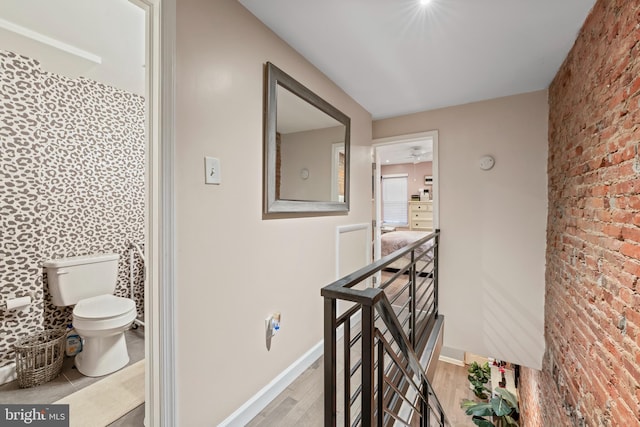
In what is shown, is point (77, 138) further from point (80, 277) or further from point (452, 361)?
point (452, 361)

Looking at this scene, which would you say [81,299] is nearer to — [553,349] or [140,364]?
[140,364]

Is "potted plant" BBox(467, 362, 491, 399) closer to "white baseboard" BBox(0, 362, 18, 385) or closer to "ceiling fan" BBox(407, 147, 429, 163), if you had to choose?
"ceiling fan" BBox(407, 147, 429, 163)

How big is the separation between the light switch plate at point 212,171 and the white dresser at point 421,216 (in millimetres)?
6573

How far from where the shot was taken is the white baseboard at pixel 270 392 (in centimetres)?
140

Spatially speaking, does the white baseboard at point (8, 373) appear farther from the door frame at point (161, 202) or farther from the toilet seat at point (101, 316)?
the door frame at point (161, 202)

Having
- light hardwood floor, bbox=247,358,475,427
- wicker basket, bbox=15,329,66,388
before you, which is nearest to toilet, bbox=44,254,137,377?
wicker basket, bbox=15,329,66,388

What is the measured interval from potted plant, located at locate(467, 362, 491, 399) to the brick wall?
212cm

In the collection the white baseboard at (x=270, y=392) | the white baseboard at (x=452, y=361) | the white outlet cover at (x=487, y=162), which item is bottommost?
the white baseboard at (x=452, y=361)

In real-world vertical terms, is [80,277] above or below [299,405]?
above

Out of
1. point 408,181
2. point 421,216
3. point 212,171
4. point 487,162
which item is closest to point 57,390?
point 212,171

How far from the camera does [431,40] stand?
1726 millimetres

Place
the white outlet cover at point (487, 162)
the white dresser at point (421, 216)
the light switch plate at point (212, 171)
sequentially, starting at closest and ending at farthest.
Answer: the light switch plate at point (212, 171) → the white outlet cover at point (487, 162) → the white dresser at point (421, 216)

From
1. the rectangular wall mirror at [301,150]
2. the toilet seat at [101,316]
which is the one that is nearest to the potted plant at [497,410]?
the rectangular wall mirror at [301,150]

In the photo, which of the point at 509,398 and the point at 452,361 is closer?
the point at 509,398
